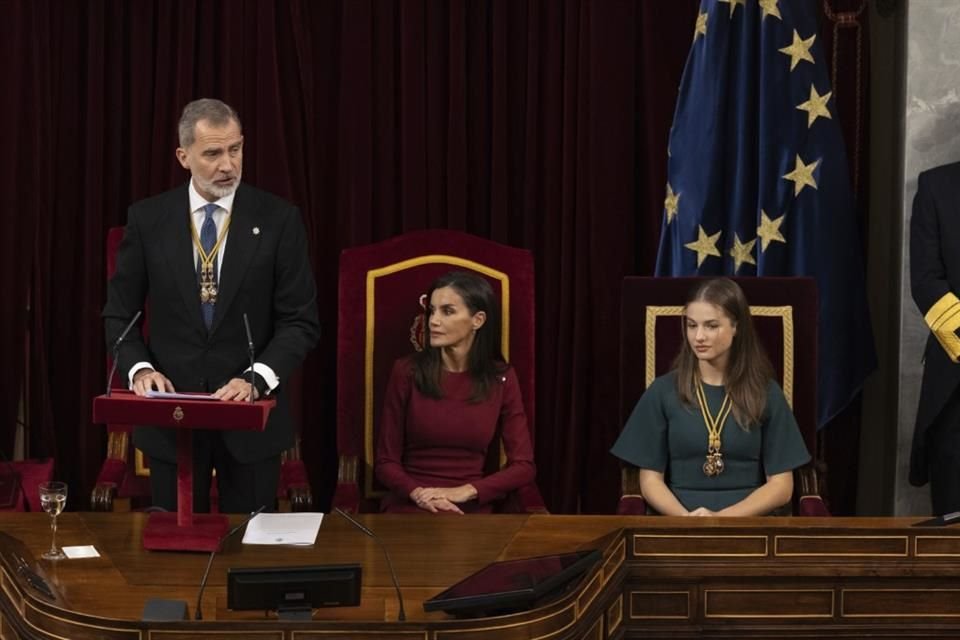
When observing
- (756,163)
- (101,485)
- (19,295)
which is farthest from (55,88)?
(756,163)

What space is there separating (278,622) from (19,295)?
2.81 meters

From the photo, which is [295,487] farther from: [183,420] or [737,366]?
[737,366]

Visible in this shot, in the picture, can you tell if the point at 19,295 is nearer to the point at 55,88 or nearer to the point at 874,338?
the point at 55,88

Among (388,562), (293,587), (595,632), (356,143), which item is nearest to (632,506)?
(595,632)

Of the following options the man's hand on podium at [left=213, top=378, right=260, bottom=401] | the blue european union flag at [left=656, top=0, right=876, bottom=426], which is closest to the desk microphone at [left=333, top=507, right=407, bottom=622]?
the man's hand on podium at [left=213, top=378, right=260, bottom=401]

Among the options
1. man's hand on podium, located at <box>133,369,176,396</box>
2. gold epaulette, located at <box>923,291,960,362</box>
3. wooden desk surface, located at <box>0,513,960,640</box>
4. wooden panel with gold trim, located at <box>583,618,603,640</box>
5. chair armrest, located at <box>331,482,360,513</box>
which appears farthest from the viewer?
gold epaulette, located at <box>923,291,960,362</box>

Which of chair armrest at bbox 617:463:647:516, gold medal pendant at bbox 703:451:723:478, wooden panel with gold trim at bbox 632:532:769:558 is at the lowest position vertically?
wooden panel with gold trim at bbox 632:532:769:558

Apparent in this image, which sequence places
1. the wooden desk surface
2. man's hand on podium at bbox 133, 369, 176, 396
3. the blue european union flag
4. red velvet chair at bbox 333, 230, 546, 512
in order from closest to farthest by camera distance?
the wooden desk surface
man's hand on podium at bbox 133, 369, 176, 396
red velvet chair at bbox 333, 230, 546, 512
the blue european union flag

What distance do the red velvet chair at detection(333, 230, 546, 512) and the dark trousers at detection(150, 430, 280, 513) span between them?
0.67m

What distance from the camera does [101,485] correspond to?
14.9ft

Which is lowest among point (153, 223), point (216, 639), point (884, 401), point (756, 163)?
point (216, 639)

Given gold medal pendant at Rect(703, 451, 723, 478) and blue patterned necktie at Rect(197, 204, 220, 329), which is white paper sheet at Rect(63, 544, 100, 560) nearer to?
blue patterned necktie at Rect(197, 204, 220, 329)

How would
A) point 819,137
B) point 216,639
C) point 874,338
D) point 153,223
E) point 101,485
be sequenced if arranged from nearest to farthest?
1. point 216,639
2. point 153,223
3. point 101,485
4. point 819,137
5. point 874,338

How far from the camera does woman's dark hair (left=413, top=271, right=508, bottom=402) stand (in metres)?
4.56
